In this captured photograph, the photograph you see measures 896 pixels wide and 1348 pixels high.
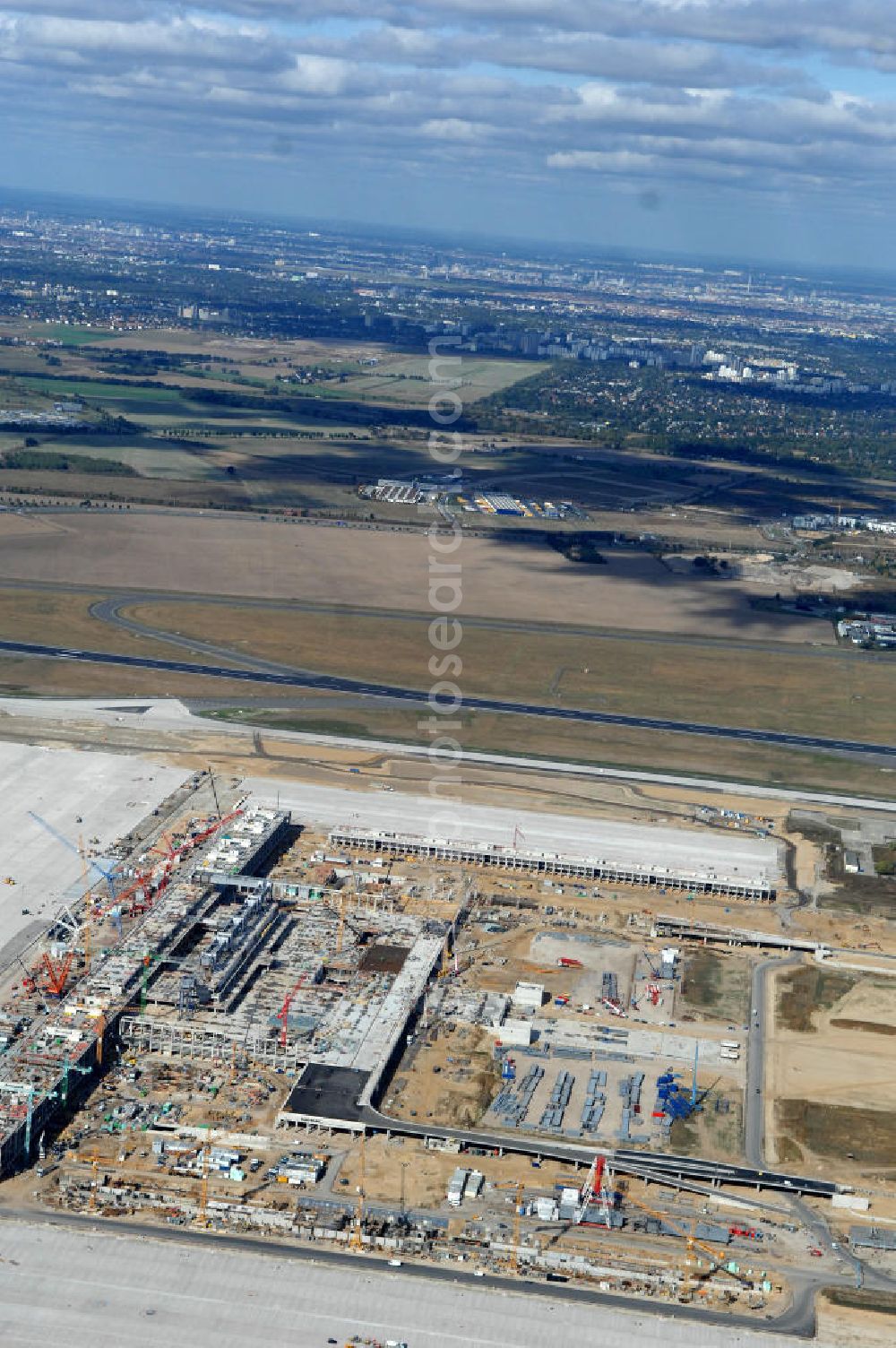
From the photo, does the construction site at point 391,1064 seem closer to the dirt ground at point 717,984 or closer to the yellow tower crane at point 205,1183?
the yellow tower crane at point 205,1183

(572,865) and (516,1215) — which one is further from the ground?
(572,865)

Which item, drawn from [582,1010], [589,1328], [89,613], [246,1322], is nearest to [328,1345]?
[246,1322]

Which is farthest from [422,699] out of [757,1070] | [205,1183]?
[205,1183]

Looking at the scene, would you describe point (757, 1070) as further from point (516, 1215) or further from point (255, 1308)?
point (255, 1308)

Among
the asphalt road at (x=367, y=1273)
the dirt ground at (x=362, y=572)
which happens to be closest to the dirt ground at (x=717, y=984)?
the asphalt road at (x=367, y=1273)

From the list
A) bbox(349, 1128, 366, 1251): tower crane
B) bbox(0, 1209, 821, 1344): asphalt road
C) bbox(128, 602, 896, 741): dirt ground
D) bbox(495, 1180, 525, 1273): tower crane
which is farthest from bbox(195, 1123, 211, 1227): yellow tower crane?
bbox(128, 602, 896, 741): dirt ground
